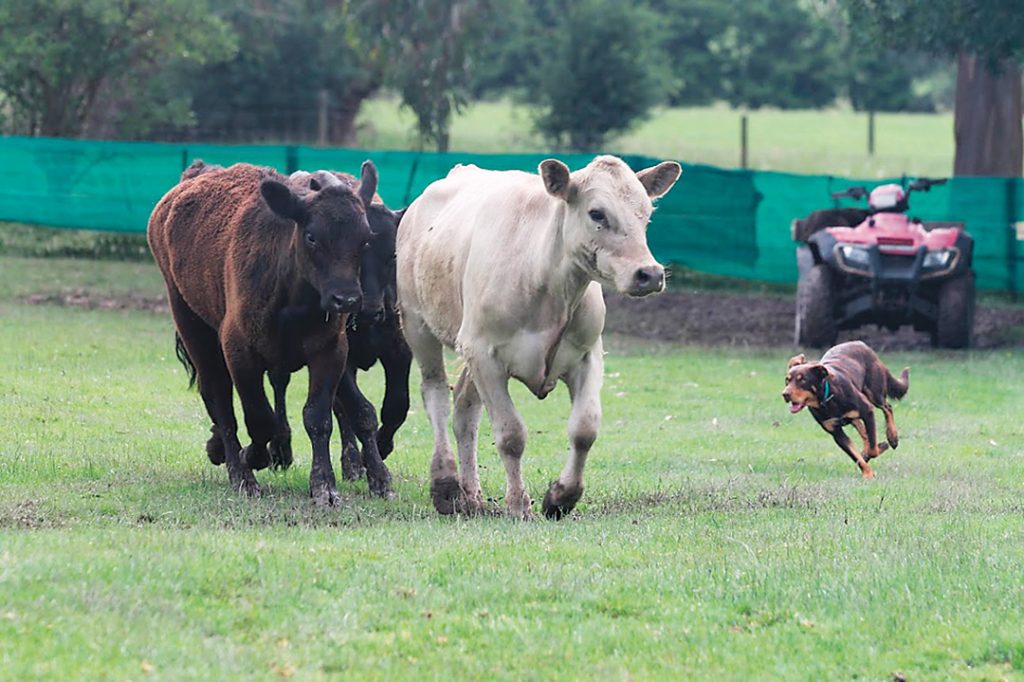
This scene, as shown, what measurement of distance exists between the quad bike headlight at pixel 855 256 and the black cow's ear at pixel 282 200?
10917 mm

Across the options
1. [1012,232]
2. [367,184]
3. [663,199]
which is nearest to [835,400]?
[367,184]

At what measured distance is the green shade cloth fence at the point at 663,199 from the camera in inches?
912

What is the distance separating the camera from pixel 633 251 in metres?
9.14

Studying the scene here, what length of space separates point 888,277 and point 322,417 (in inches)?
422

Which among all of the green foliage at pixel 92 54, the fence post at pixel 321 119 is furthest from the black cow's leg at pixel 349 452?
the fence post at pixel 321 119

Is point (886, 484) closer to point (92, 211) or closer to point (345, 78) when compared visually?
point (92, 211)

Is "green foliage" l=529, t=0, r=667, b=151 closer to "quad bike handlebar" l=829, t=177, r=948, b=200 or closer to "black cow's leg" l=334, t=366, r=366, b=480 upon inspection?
"quad bike handlebar" l=829, t=177, r=948, b=200

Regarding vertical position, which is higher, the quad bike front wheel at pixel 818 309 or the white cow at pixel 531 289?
the white cow at pixel 531 289

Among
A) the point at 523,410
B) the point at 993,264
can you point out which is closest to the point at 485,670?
the point at 523,410

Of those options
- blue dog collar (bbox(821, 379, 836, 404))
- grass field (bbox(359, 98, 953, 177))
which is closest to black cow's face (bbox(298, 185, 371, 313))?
blue dog collar (bbox(821, 379, 836, 404))

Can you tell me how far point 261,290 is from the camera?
10555 mm

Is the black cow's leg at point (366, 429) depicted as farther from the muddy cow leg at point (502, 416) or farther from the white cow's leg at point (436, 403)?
the muddy cow leg at point (502, 416)

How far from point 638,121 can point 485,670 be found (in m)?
36.2

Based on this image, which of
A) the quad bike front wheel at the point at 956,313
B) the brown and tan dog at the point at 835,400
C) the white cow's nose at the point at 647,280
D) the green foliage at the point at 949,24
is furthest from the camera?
the green foliage at the point at 949,24
